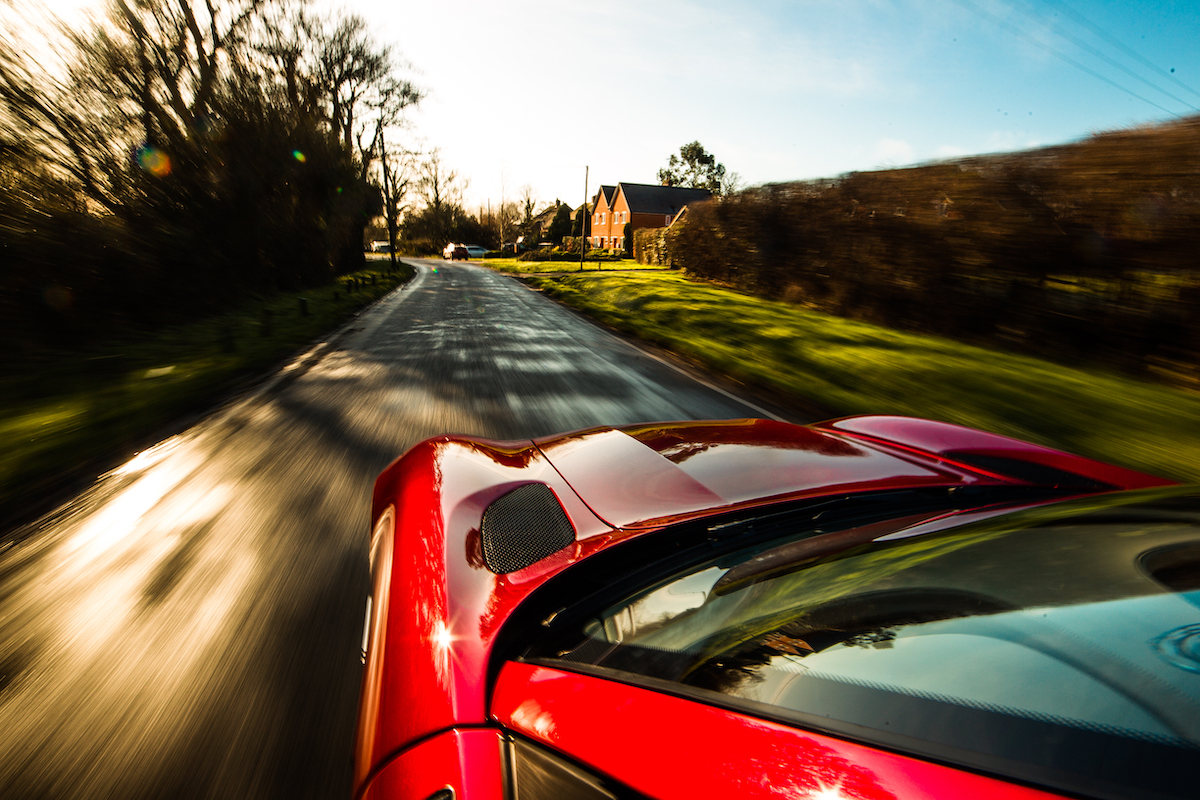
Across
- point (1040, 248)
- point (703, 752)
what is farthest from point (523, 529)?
point (1040, 248)

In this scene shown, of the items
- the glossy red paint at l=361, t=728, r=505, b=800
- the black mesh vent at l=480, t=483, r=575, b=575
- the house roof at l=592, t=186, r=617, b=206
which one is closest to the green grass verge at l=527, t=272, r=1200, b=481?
the black mesh vent at l=480, t=483, r=575, b=575

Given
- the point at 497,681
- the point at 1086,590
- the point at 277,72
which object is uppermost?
the point at 277,72

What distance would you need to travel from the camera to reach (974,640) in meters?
0.99

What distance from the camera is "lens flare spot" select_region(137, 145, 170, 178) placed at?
12.7 metres

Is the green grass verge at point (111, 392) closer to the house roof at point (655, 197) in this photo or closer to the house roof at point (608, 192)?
the house roof at point (655, 197)

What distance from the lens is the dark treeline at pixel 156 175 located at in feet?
29.2

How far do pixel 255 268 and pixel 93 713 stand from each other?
18442mm

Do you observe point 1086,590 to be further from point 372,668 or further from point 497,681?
point 372,668

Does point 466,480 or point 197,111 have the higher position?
point 197,111

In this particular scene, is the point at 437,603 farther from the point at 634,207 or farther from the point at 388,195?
the point at 634,207

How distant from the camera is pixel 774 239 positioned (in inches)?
768

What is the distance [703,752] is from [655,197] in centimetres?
7304

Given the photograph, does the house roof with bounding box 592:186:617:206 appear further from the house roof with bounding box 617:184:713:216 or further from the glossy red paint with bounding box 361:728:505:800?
the glossy red paint with bounding box 361:728:505:800

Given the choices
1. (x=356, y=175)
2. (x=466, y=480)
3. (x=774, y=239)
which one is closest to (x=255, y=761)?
(x=466, y=480)
